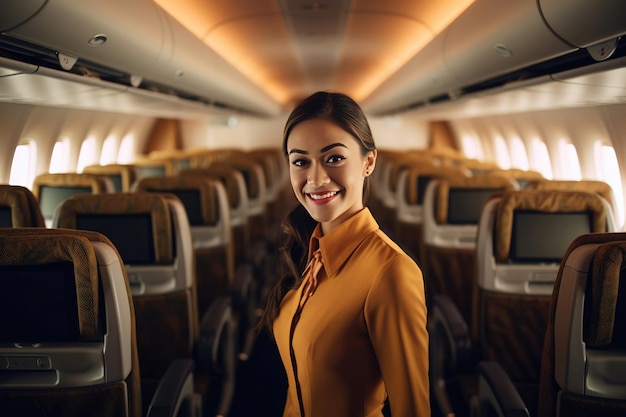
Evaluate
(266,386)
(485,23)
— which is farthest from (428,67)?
(266,386)

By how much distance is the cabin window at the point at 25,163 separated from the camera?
5453 mm

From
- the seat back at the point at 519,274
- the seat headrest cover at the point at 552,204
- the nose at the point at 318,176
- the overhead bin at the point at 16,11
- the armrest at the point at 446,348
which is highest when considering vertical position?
the overhead bin at the point at 16,11

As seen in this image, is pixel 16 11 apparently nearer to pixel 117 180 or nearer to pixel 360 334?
pixel 360 334

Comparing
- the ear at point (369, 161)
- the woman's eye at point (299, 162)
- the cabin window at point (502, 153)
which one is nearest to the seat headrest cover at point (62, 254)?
the woman's eye at point (299, 162)

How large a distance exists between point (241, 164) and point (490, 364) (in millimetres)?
4910

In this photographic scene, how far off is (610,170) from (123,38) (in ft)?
15.1

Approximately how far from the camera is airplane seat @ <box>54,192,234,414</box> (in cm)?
289

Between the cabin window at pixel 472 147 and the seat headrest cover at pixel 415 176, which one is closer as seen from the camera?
the seat headrest cover at pixel 415 176

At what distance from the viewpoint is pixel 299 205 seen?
209 centimetres

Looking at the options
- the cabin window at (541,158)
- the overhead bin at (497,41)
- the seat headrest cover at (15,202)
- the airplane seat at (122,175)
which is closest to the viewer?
the seat headrest cover at (15,202)

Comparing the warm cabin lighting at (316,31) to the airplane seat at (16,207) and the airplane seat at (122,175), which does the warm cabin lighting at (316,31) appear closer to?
the airplane seat at (122,175)

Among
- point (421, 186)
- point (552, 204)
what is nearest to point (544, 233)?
point (552, 204)

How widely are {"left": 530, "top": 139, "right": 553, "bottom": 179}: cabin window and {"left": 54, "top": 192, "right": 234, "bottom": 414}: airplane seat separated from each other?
5983 mm

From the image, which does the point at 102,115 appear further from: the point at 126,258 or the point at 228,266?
the point at 126,258
